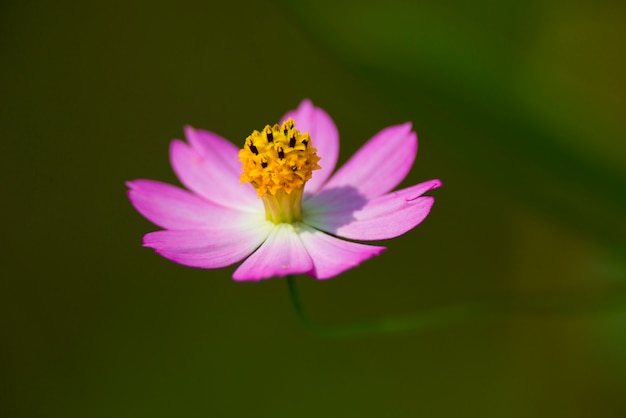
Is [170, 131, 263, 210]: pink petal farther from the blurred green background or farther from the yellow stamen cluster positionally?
the blurred green background

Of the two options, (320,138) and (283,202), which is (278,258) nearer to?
(283,202)

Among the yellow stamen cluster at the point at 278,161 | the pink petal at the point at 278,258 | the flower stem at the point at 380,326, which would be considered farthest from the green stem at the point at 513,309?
the yellow stamen cluster at the point at 278,161

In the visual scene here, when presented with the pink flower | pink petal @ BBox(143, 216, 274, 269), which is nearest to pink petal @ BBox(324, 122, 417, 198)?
the pink flower

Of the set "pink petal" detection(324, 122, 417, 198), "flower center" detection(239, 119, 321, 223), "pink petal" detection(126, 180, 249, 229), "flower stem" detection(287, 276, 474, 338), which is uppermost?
"pink petal" detection(324, 122, 417, 198)

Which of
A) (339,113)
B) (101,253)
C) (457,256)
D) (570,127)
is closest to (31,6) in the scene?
(101,253)

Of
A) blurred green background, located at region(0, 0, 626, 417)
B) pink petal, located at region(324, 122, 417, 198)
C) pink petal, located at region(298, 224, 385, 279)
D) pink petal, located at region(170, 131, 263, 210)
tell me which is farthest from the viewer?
blurred green background, located at region(0, 0, 626, 417)

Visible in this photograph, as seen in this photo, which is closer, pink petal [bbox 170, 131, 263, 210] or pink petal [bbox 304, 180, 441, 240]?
pink petal [bbox 304, 180, 441, 240]

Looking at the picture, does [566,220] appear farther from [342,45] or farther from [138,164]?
[138,164]
